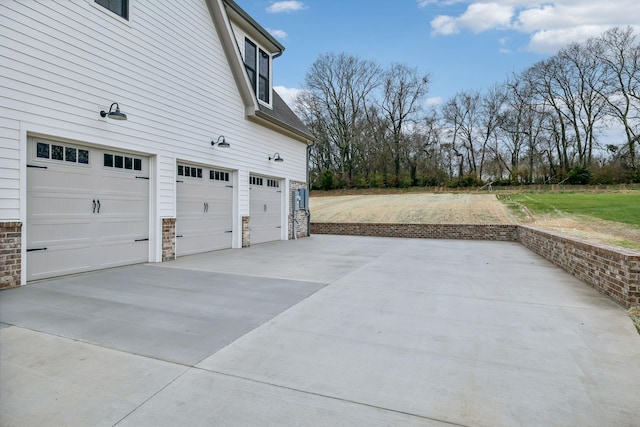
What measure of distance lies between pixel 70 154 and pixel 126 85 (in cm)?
174

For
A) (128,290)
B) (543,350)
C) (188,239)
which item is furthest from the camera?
(188,239)

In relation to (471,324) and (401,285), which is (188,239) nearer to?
(401,285)

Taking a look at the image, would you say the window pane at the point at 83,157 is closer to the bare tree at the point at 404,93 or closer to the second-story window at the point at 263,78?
the second-story window at the point at 263,78

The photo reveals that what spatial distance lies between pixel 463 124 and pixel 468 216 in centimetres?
2312

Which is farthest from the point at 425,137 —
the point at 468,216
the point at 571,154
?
the point at 468,216

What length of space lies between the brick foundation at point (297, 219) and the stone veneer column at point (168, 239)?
5904 mm

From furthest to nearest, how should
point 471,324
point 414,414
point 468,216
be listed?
point 468,216 < point 471,324 < point 414,414

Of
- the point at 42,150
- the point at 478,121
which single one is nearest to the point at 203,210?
the point at 42,150

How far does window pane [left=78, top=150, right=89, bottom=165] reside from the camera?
6.05m

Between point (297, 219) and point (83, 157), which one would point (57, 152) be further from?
point (297, 219)

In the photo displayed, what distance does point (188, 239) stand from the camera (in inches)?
340

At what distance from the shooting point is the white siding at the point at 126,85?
5031 millimetres

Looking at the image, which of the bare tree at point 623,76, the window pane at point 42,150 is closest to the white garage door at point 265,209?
the window pane at point 42,150

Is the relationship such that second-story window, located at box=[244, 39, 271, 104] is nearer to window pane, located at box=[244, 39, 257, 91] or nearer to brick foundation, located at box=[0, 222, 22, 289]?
window pane, located at box=[244, 39, 257, 91]
